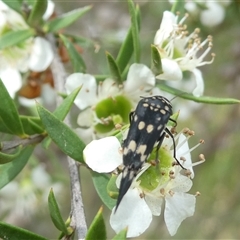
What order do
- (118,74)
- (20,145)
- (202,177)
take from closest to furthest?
(20,145) < (118,74) < (202,177)

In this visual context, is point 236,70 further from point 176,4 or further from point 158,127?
point 158,127

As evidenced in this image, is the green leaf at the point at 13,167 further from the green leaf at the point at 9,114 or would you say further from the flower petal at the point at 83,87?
the flower petal at the point at 83,87

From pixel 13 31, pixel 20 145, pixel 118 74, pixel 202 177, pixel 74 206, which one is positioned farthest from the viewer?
pixel 202 177

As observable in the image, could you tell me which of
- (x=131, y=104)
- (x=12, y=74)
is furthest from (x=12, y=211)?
(x=131, y=104)

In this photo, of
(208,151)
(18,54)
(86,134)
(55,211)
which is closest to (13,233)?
(55,211)

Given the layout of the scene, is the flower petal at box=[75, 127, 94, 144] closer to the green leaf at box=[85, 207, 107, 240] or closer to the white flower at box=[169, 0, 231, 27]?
the green leaf at box=[85, 207, 107, 240]

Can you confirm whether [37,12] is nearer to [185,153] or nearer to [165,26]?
[165,26]

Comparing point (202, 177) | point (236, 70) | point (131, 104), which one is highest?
point (131, 104)

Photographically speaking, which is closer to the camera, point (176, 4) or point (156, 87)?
point (156, 87)
